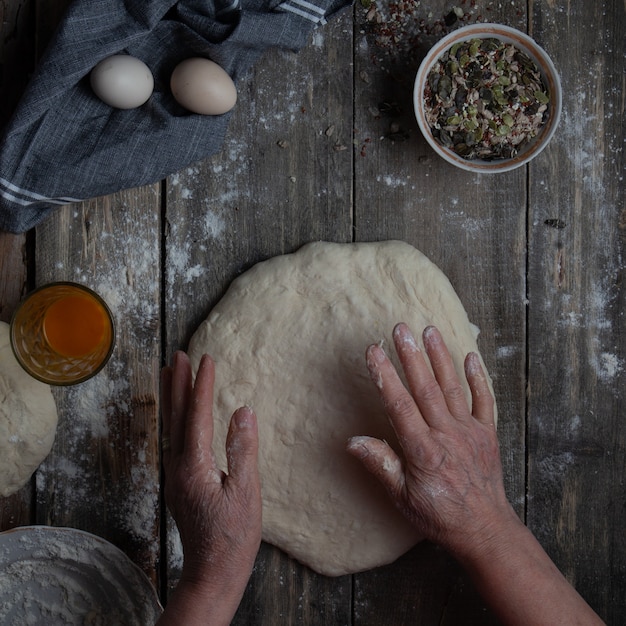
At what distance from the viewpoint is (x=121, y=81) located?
1300 millimetres

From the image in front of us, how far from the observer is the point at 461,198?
150 centimetres

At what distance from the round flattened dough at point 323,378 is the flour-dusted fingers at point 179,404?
0.12 meters

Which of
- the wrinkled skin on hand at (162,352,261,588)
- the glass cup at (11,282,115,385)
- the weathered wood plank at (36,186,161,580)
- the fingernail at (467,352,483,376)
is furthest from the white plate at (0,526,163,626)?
the fingernail at (467,352,483,376)

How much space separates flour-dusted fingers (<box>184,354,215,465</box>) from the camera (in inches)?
48.3

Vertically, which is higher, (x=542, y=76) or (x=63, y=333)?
(x=542, y=76)

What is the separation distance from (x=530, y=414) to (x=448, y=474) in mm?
372

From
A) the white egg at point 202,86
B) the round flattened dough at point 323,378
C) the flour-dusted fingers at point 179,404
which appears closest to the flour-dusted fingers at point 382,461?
the round flattened dough at point 323,378

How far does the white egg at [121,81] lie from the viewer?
130cm

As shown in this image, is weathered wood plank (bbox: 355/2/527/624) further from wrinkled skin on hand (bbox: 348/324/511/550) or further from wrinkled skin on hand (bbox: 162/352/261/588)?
wrinkled skin on hand (bbox: 162/352/261/588)

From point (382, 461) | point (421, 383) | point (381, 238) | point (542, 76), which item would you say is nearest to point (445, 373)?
point (421, 383)

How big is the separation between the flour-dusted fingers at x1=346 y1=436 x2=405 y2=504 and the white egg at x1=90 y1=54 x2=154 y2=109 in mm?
809

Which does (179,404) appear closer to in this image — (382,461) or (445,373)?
(382,461)

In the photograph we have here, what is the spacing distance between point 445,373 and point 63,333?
792 mm

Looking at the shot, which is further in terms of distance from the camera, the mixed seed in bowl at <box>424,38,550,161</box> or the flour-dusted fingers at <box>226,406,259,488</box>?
the mixed seed in bowl at <box>424,38,550,161</box>
